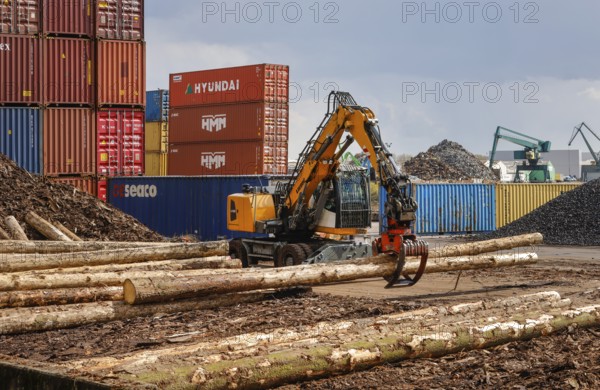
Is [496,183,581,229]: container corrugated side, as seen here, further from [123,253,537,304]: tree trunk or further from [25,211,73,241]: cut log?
[123,253,537,304]: tree trunk

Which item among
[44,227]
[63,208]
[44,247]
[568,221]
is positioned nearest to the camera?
[44,247]

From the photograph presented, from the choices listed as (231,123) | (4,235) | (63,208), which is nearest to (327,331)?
(4,235)

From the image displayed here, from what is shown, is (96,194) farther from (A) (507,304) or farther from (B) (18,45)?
(A) (507,304)

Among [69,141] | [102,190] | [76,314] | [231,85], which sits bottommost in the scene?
[76,314]

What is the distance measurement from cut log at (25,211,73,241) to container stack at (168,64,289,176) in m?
15.6

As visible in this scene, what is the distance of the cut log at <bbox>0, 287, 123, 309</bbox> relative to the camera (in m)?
11.9

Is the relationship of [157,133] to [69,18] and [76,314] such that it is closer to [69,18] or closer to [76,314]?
[69,18]

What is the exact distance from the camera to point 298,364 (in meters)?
8.45

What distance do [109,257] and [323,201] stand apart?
5.39 m

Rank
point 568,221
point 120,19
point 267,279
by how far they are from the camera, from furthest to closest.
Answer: point 568,221
point 120,19
point 267,279

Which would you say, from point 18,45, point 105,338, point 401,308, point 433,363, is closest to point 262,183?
point 18,45

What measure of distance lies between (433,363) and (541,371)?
1.20 m

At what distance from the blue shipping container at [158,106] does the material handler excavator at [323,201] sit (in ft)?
88.9

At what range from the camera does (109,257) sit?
15172 millimetres
